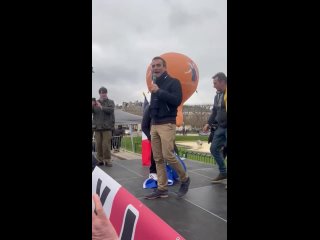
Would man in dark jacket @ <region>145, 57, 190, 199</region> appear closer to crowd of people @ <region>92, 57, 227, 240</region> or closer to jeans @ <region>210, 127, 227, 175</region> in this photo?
crowd of people @ <region>92, 57, 227, 240</region>

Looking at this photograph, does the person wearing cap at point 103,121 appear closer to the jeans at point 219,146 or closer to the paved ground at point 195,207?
the paved ground at point 195,207

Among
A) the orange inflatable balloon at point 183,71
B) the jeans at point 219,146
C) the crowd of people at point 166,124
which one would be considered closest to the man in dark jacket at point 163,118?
the crowd of people at point 166,124

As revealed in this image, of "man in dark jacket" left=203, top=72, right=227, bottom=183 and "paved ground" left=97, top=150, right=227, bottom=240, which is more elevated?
"man in dark jacket" left=203, top=72, right=227, bottom=183

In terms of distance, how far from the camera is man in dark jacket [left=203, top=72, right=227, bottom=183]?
3314 mm

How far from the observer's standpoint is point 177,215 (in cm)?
224

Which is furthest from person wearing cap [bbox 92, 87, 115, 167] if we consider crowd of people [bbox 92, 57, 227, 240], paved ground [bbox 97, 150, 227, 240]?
crowd of people [bbox 92, 57, 227, 240]

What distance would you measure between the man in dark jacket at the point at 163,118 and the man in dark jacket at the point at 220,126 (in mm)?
862

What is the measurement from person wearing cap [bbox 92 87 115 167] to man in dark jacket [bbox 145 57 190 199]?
225 cm
